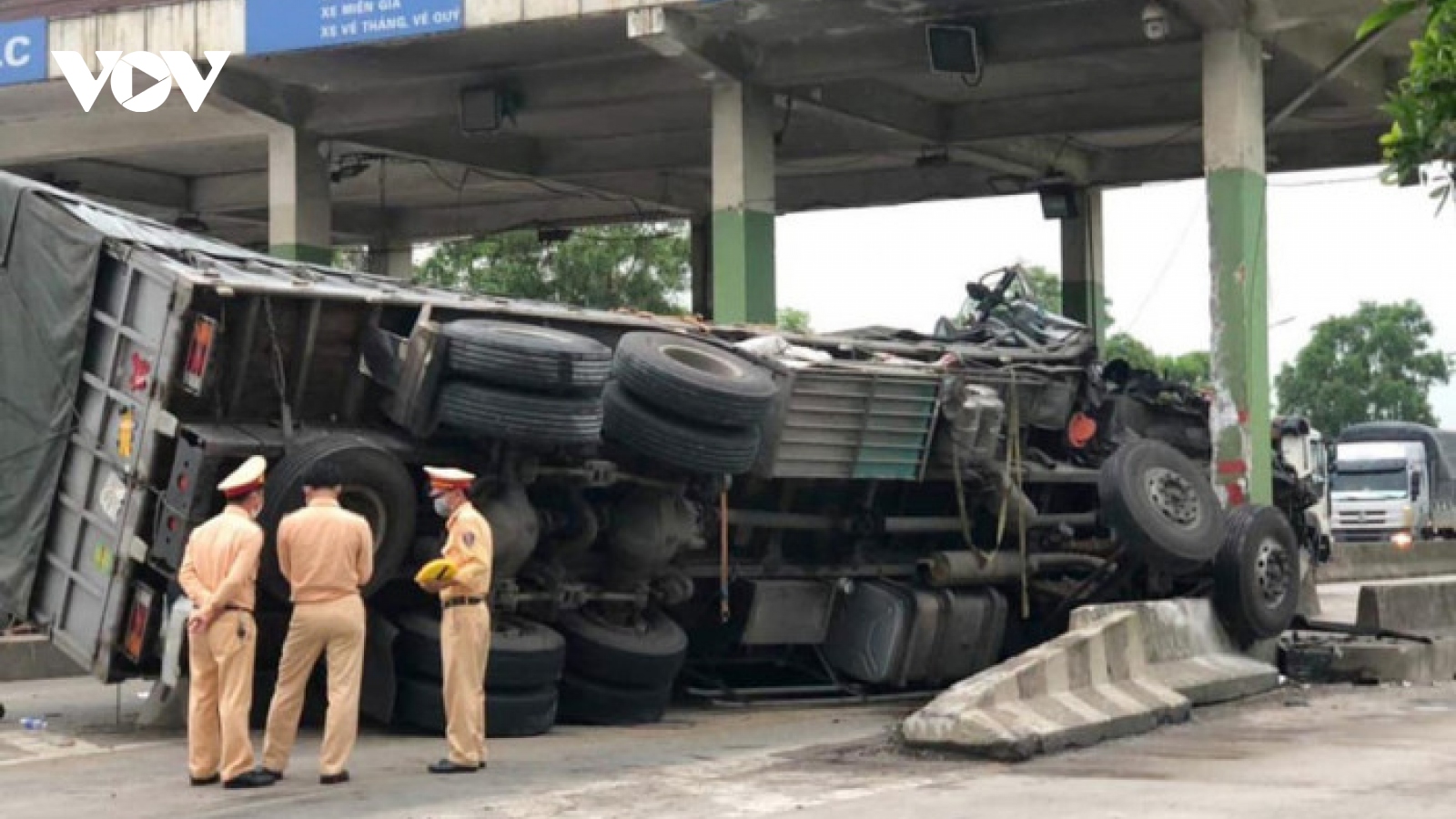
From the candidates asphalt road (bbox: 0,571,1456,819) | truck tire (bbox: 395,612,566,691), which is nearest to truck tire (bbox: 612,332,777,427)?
truck tire (bbox: 395,612,566,691)

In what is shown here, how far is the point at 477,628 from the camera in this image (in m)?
11.0

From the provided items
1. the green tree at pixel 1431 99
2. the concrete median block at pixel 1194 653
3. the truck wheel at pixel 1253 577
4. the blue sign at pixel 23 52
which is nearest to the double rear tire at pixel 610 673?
the concrete median block at pixel 1194 653

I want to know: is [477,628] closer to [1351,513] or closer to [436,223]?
[436,223]

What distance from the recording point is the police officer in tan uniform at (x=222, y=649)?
1014cm

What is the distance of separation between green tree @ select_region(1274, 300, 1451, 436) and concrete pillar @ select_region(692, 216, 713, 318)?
2283 inches

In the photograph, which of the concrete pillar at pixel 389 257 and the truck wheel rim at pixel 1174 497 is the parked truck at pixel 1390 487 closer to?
the concrete pillar at pixel 389 257

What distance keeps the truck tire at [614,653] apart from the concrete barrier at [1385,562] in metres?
21.1

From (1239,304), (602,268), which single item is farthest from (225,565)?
(602,268)

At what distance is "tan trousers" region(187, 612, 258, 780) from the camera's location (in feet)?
33.3

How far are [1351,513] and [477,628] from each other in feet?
152

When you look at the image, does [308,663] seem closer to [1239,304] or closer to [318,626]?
[318,626]

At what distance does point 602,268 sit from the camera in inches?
1978

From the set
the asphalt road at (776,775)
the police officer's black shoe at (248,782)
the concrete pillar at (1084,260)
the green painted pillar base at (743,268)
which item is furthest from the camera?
the concrete pillar at (1084,260)

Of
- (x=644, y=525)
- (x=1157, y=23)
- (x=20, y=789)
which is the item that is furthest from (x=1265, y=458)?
(x=20, y=789)
